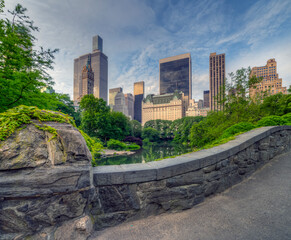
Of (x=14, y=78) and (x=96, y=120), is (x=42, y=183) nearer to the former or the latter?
(x=14, y=78)

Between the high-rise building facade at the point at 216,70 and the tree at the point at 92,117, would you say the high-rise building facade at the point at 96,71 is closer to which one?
the high-rise building facade at the point at 216,70

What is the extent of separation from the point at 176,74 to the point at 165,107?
212 feet

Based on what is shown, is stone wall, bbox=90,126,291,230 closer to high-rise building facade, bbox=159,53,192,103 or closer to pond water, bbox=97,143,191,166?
pond water, bbox=97,143,191,166

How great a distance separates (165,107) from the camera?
10981cm

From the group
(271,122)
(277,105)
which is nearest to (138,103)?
(277,105)

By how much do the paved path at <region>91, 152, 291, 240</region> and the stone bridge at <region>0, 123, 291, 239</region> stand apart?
10cm

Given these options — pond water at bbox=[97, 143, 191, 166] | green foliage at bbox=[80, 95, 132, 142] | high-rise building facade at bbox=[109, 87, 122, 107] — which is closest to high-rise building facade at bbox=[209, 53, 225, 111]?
pond water at bbox=[97, 143, 191, 166]

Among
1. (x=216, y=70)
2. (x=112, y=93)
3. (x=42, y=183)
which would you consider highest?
(x=216, y=70)

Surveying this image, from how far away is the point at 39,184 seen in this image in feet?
4.61

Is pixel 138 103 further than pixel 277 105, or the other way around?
pixel 138 103

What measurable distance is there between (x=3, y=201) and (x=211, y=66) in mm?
132225

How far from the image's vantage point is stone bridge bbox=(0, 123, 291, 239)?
1373 millimetres

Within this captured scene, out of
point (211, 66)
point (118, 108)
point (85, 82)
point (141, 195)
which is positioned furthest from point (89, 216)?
point (118, 108)

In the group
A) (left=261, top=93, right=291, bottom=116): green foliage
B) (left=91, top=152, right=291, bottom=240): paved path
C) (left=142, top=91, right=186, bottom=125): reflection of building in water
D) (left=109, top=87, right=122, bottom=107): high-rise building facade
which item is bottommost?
(left=91, top=152, right=291, bottom=240): paved path
